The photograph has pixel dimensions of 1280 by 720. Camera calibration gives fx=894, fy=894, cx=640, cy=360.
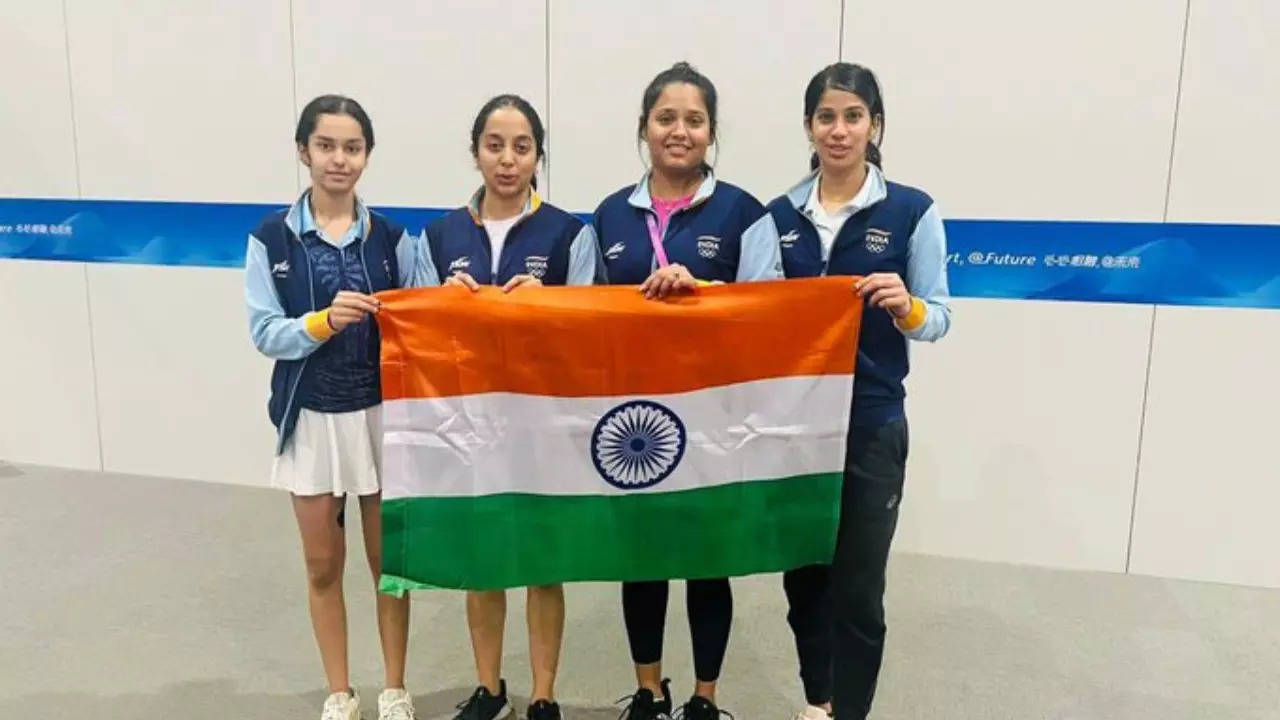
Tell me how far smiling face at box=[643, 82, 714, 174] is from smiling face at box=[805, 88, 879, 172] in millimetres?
240

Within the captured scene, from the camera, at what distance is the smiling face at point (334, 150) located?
199 centimetres

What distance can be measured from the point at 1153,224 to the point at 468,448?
8.57 feet

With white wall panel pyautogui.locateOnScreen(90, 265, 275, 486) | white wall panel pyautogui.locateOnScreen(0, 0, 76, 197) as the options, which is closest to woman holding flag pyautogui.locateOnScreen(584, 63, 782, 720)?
white wall panel pyautogui.locateOnScreen(90, 265, 275, 486)

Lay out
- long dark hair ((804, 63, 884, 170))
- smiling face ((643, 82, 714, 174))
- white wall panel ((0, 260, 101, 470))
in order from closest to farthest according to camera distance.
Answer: long dark hair ((804, 63, 884, 170)), smiling face ((643, 82, 714, 174)), white wall panel ((0, 260, 101, 470))

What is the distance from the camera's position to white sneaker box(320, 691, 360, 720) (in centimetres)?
224

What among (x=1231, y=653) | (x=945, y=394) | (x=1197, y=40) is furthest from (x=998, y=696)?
(x=1197, y=40)

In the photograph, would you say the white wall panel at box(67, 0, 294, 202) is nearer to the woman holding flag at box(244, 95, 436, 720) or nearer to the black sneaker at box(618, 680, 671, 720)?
the woman holding flag at box(244, 95, 436, 720)

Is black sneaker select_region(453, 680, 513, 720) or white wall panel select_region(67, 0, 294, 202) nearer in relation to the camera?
black sneaker select_region(453, 680, 513, 720)

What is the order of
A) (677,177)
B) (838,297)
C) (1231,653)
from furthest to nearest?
(1231,653) → (677,177) → (838,297)

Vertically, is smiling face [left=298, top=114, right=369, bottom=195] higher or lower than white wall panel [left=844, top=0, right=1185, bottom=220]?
lower

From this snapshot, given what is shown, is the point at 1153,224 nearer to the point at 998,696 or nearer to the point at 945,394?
the point at 945,394

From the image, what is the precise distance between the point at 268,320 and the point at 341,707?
996 mm

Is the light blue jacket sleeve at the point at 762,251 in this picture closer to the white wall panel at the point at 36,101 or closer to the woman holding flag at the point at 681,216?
the woman holding flag at the point at 681,216

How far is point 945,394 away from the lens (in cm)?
348
